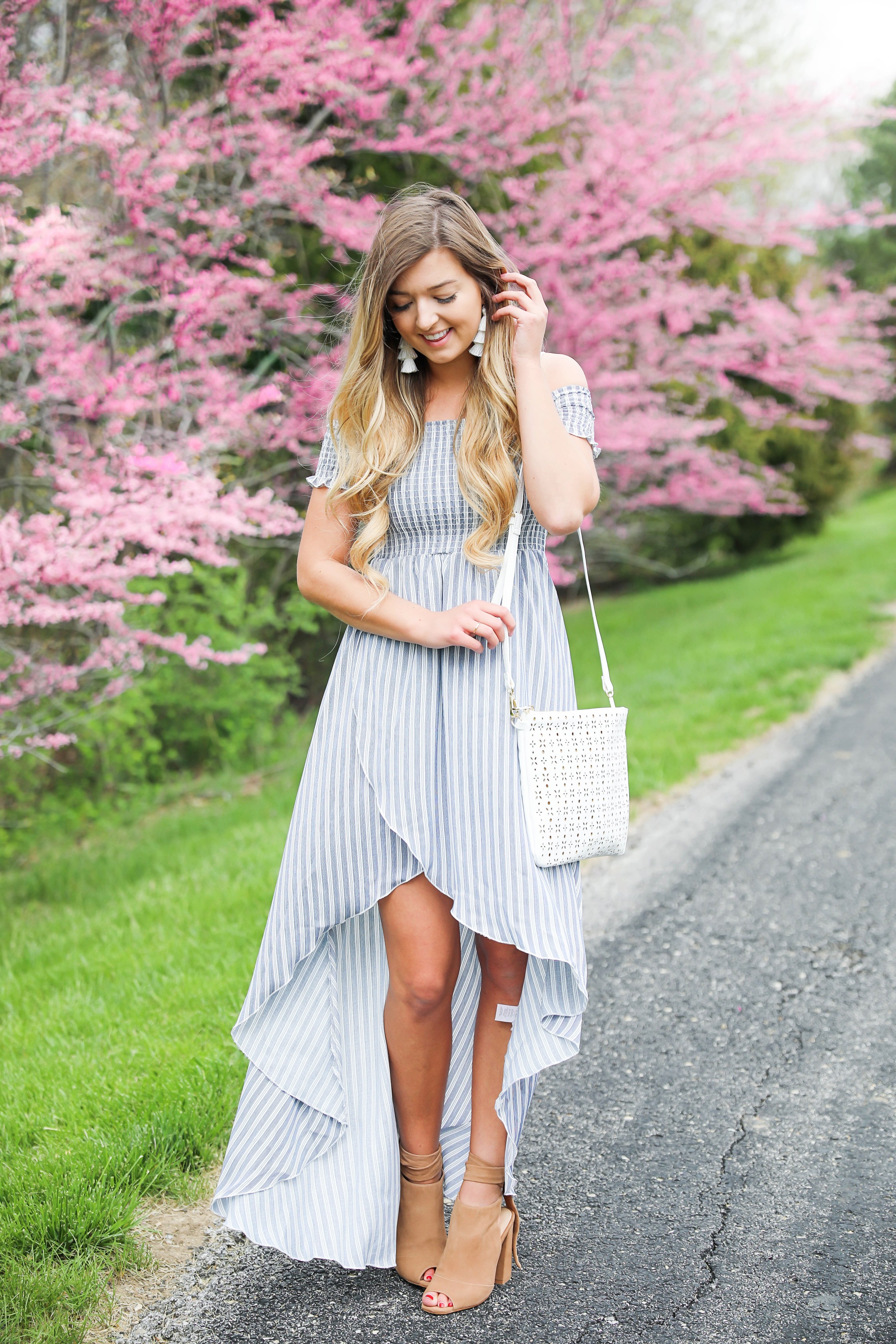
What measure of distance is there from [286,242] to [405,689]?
5648mm

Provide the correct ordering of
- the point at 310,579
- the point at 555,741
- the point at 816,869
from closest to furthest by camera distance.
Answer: the point at 555,741 → the point at 310,579 → the point at 816,869

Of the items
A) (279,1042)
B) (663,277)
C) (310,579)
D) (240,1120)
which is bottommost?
(240,1120)

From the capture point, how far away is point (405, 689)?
6.19ft

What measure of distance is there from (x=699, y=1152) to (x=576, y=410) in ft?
5.33

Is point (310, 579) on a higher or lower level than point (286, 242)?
lower

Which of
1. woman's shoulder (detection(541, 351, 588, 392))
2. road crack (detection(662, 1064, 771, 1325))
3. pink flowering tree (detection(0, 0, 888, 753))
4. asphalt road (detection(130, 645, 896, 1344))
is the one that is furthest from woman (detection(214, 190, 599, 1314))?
pink flowering tree (detection(0, 0, 888, 753))

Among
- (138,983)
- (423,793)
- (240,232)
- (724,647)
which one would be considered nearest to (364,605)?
(423,793)

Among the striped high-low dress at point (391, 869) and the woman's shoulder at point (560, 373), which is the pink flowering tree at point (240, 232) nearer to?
the woman's shoulder at point (560, 373)

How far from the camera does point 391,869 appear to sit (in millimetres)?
1863

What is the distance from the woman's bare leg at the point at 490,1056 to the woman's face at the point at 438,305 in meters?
1.06

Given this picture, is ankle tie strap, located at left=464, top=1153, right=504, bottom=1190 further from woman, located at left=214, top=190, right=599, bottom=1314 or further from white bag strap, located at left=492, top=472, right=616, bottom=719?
white bag strap, located at left=492, top=472, right=616, bottom=719

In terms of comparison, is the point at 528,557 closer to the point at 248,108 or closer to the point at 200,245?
the point at 200,245

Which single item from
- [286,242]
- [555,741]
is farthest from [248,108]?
[555,741]

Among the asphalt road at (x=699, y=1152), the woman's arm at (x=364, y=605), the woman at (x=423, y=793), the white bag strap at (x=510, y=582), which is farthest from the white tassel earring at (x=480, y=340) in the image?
the asphalt road at (x=699, y=1152)
